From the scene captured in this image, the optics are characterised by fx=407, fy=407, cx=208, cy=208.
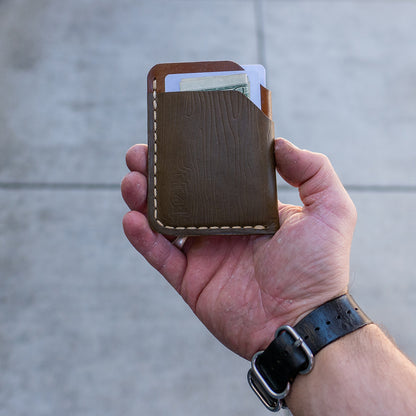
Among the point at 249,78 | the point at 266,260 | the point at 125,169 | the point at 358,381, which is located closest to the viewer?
the point at 358,381

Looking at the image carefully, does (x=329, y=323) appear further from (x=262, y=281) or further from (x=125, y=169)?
(x=125, y=169)

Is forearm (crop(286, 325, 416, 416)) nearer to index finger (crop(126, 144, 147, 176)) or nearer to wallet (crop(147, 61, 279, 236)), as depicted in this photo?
wallet (crop(147, 61, 279, 236))

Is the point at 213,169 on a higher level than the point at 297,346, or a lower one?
higher

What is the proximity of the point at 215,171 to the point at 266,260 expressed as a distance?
0.28 metres

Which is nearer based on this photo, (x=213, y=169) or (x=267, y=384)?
(x=267, y=384)

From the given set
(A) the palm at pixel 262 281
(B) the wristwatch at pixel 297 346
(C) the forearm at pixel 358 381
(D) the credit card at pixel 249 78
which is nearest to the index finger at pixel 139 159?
(D) the credit card at pixel 249 78

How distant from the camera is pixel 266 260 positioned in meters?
1.09

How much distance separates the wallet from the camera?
3.71 feet

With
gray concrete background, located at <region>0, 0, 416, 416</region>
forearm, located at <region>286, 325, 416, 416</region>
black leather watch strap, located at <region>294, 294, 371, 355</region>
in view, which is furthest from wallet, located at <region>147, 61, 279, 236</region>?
gray concrete background, located at <region>0, 0, 416, 416</region>

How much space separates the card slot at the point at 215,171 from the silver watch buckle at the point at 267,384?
28 cm

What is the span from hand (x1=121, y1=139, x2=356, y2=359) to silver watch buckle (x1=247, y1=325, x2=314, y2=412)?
66 millimetres

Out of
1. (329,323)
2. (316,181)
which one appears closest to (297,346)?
(329,323)

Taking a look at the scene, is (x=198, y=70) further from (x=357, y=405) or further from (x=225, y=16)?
(x=225, y=16)

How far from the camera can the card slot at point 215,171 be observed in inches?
44.5
